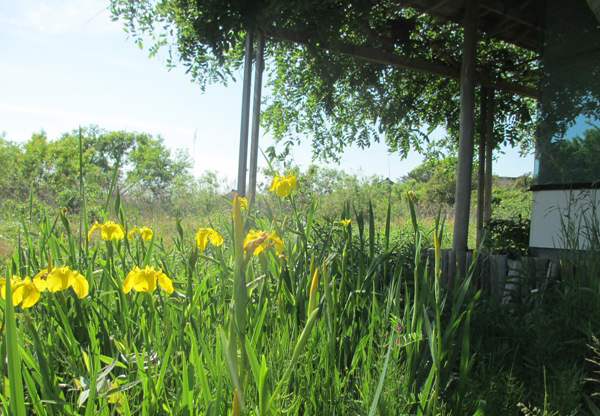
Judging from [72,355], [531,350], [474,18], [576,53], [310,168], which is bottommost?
[531,350]

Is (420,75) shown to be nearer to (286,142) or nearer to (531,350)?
(286,142)

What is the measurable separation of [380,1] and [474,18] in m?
1.03

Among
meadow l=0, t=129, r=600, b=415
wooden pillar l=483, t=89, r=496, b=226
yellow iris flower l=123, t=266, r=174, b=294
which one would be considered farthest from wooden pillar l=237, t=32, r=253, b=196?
wooden pillar l=483, t=89, r=496, b=226

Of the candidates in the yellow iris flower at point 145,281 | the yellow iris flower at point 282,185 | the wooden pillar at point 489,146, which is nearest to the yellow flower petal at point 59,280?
the yellow iris flower at point 145,281

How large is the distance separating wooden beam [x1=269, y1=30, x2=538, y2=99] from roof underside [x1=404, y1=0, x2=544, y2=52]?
22.6 inches

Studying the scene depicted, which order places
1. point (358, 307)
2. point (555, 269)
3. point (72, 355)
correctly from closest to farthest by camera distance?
point (72, 355)
point (358, 307)
point (555, 269)

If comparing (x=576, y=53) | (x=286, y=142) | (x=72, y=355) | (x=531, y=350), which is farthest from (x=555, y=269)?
(x=286, y=142)

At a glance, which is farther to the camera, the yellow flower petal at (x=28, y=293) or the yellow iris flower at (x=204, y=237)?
the yellow iris flower at (x=204, y=237)

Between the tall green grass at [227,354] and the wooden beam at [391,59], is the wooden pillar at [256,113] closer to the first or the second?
the wooden beam at [391,59]

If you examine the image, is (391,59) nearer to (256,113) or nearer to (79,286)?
(256,113)

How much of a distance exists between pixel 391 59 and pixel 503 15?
4.50 ft

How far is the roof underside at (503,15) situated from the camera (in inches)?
189

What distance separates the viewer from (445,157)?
8.33m

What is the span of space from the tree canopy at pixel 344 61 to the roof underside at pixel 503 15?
21 cm
